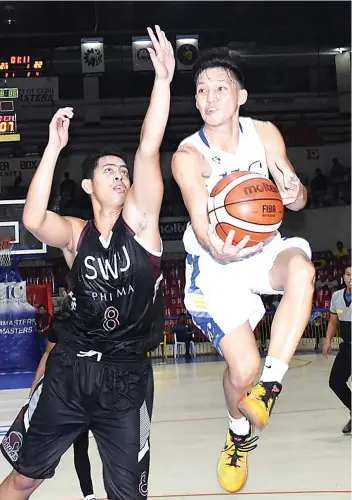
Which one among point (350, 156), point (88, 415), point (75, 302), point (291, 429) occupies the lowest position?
point (291, 429)

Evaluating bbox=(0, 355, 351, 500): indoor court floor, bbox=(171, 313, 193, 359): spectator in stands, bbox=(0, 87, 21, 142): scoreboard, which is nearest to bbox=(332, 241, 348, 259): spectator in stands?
bbox=(171, 313, 193, 359): spectator in stands

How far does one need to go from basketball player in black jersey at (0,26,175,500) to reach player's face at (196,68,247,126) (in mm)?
320

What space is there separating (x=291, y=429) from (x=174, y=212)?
14150 mm

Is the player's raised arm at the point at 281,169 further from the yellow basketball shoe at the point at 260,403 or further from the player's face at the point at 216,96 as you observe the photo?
the yellow basketball shoe at the point at 260,403

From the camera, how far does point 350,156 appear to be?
23672 mm

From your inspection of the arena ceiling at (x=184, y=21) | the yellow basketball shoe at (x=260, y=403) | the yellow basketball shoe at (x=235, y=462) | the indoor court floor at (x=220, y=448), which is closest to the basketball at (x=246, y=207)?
the yellow basketball shoe at (x=260, y=403)

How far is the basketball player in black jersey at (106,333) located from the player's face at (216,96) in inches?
12.6

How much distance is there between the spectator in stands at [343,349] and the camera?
338 inches

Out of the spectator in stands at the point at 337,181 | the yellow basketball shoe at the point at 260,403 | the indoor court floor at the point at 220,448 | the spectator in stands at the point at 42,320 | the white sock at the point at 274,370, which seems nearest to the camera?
the yellow basketball shoe at the point at 260,403

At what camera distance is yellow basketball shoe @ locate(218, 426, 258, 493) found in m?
4.71

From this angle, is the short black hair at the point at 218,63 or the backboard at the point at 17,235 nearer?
the short black hair at the point at 218,63

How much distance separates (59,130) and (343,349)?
530 cm

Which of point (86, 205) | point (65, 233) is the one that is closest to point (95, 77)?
point (86, 205)

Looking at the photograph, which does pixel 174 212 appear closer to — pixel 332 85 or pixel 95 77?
pixel 95 77
